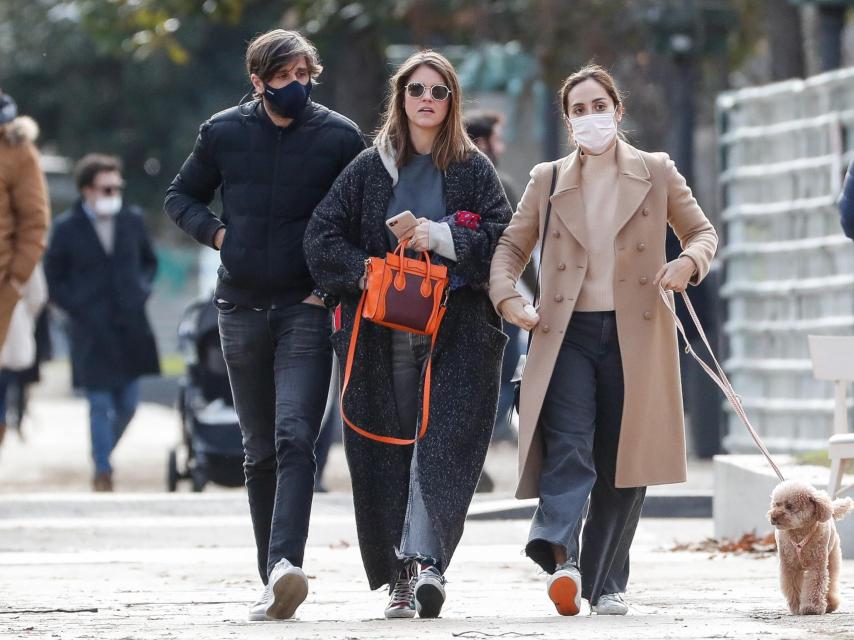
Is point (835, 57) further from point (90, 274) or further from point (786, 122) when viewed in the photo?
point (90, 274)

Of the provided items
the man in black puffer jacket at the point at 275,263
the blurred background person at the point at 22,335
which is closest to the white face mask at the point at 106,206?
the blurred background person at the point at 22,335

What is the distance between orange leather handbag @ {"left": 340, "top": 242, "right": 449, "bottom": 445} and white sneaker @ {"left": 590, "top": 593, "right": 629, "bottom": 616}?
104cm

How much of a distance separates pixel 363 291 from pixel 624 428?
0.95 metres

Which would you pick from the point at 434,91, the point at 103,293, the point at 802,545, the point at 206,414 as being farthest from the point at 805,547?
the point at 103,293

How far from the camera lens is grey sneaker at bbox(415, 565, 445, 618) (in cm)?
622

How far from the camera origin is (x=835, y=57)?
12711mm

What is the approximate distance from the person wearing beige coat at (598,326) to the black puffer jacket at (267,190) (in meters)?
0.65

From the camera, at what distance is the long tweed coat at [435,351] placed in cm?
640

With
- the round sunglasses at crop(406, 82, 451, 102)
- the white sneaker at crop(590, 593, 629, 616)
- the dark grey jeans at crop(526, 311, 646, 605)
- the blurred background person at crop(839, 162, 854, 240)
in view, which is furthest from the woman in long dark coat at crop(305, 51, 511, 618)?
the blurred background person at crop(839, 162, 854, 240)

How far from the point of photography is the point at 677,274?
6.35 meters

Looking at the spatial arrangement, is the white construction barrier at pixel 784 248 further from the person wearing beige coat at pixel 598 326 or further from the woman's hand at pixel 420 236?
the woman's hand at pixel 420 236

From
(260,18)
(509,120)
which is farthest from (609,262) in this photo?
(260,18)

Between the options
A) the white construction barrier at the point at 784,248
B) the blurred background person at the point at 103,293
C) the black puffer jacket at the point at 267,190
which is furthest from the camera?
the white construction barrier at the point at 784,248

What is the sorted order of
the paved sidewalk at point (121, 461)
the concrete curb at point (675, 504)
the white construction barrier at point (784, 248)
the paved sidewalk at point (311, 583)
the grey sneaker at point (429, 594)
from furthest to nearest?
1. the paved sidewalk at point (121, 461)
2. the white construction barrier at point (784, 248)
3. the concrete curb at point (675, 504)
4. the grey sneaker at point (429, 594)
5. the paved sidewalk at point (311, 583)
